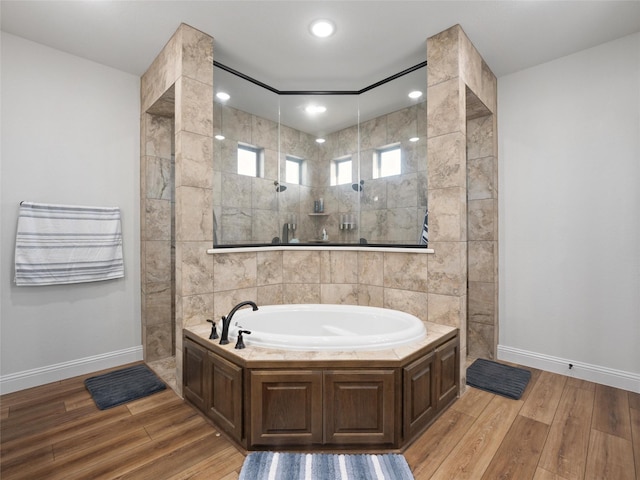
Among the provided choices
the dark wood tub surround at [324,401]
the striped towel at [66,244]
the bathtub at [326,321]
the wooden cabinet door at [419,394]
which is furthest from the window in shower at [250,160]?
the wooden cabinet door at [419,394]

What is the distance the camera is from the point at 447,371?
2.22 m

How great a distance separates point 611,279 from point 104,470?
375 cm

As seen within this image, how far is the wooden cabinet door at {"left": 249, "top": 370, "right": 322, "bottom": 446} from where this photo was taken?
1755 millimetres

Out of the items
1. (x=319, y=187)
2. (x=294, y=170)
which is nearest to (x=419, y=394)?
(x=319, y=187)

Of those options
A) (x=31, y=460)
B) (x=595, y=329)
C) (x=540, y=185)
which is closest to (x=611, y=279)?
(x=595, y=329)

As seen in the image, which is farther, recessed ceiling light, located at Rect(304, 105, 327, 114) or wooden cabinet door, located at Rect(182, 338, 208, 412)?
recessed ceiling light, located at Rect(304, 105, 327, 114)

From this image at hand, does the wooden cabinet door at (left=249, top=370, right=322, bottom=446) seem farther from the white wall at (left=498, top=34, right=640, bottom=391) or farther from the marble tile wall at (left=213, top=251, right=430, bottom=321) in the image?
the white wall at (left=498, top=34, right=640, bottom=391)

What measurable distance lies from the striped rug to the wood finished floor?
9cm

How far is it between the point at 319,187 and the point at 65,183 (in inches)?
97.7

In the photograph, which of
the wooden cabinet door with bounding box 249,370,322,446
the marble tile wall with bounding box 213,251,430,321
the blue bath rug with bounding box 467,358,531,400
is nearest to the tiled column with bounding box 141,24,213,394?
the marble tile wall with bounding box 213,251,430,321

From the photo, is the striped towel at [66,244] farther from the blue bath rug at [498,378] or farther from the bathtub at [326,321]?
the blue bath rug at [498,378]

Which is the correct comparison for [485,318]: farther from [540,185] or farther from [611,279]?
[540,185]

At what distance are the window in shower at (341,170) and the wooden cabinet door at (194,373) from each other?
242 centimetres

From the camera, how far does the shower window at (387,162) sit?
3379mm
